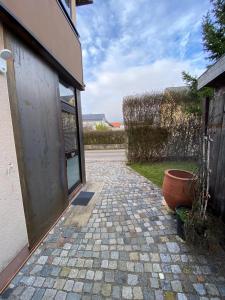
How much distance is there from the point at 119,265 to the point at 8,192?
1.46m

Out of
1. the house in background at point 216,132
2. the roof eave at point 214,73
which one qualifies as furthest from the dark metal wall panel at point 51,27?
the house in background at point 216,132

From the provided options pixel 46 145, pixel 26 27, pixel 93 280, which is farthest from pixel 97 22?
pixel 93 280

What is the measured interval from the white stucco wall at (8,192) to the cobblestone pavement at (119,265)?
1.00 ft

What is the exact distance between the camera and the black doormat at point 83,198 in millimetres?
3400

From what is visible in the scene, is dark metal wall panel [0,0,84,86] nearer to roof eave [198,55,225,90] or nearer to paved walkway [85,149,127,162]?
roof eave [198,55,225,90]

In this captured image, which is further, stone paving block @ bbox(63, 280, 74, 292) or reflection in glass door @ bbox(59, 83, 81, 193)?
reflection in glass door @ bbox(59, 83, 81, 193)

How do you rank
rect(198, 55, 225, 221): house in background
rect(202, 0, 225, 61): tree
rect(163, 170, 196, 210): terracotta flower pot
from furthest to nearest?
rect(202, 0, 225, 61): tree < rect(163, 170, 196, 210): terracotta flower pot < rect(198, 55, 225, 221): house in background

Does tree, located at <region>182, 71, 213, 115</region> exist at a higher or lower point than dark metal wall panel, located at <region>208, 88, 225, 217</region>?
higher

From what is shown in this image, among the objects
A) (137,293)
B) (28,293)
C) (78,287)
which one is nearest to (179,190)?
(137,293)

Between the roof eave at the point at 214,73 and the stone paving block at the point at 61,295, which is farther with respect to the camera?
the roof eave at the point at 214,73

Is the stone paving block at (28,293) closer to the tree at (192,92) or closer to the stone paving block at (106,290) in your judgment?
the stone paving block at (106,290)

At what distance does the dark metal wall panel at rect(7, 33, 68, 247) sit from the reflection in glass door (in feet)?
1.86

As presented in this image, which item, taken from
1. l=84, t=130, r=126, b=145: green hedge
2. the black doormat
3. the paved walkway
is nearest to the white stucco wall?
the black doormat

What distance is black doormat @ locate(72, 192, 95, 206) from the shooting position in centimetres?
340
